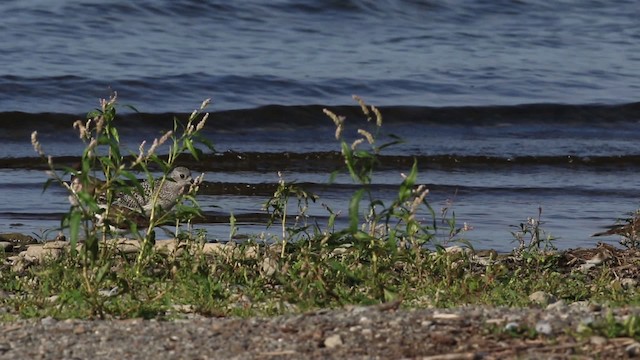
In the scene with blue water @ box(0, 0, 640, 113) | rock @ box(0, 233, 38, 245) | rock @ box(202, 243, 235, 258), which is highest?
blue water @ box(0, 0, 640, 113)

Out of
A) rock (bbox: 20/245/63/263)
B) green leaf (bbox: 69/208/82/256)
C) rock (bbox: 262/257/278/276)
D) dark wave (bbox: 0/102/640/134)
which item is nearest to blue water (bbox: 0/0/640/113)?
dark wave (bbox: 0/102/640/134)

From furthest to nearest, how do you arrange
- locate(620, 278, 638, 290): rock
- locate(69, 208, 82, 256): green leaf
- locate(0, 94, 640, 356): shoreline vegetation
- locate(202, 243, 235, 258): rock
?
locate(202, 243, 235, 258): rock, locate(620, 278, 638, 290): rock, locate(0, 94, 640, 356): shoreline vegetation, locate(69, 208, 82, 256): green leaf

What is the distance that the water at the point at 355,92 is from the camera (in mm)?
11602

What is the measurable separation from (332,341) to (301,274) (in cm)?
143

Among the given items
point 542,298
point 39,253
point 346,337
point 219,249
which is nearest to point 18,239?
point 39,253

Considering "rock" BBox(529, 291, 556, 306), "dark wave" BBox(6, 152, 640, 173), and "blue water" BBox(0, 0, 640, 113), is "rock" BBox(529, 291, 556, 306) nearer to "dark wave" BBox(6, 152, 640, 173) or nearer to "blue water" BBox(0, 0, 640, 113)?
"dark wave" BBox(6, 152, 640, 173)

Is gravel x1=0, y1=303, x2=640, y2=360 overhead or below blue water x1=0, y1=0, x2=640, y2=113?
below

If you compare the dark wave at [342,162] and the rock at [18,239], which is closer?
the rock at [18,239]

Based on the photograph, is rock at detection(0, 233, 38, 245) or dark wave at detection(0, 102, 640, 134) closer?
rock at detection(0, 233, 38, 245)

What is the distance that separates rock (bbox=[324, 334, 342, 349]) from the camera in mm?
4918

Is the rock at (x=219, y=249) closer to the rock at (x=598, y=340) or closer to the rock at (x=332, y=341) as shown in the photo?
the rock at (x=332, y=341)

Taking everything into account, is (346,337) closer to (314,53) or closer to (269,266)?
(269,266)

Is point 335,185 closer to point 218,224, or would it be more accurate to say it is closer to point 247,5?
point 218,224

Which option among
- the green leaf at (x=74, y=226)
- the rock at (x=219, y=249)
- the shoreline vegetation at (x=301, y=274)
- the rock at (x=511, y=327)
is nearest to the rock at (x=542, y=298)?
the shoreline vegetation at (x=301, y=274)
